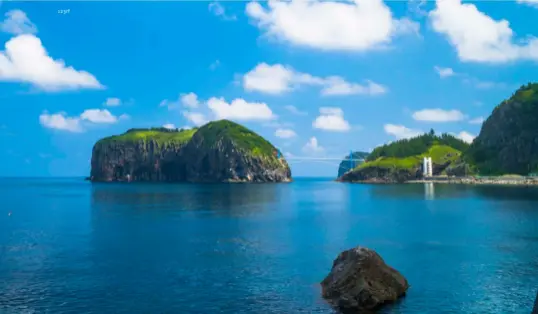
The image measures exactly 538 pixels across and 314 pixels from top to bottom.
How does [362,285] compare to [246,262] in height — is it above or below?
above

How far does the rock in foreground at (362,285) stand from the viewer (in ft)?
132

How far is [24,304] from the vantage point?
138 ft

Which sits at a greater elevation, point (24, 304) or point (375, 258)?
point (375, 258)

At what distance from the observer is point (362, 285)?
4122 centimetres

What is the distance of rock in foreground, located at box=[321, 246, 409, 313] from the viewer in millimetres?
40375

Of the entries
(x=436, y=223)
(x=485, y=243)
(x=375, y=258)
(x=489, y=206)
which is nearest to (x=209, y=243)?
(x=375, y=258)

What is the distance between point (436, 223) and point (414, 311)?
215 feet

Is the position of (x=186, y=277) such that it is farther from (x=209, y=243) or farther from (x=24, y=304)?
(x=209, y=243)

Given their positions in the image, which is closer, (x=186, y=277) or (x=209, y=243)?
(x=186, y=277)

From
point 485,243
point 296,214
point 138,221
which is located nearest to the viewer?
point 485,243

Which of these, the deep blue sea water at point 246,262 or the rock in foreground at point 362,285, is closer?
the rock in foreground at point 362,285

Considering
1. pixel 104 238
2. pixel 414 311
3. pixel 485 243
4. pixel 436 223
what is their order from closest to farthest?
pixel 414 311, pixel 485 243, pixel 104 238, pixel 436 223

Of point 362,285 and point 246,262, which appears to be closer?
point 362,285

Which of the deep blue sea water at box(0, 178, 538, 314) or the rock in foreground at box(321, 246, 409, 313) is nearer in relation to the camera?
the rock in foreground at box(321, 246, 409, 313)
